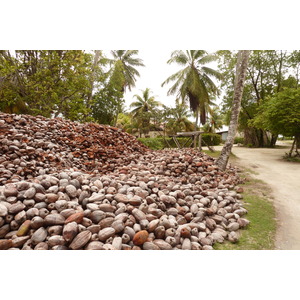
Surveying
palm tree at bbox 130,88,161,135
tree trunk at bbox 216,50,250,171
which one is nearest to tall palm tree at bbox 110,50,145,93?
palm tree at bbox 130,88,161,135

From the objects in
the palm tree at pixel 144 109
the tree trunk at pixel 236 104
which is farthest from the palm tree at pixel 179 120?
the tree trunk at pixel 236 104

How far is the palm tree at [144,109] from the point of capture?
18047 millimetres

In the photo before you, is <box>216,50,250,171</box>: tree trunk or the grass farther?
<box>216,50,250,171</box>: tree trunk

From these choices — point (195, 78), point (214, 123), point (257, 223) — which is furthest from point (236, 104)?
point (214, 123)

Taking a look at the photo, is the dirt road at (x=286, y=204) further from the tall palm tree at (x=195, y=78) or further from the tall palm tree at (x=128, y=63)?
the tall palm tree at (x=128, y=63)

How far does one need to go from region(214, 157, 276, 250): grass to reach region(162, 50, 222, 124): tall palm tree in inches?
411

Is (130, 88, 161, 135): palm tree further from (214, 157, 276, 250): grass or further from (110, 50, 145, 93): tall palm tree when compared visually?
(214, 157, 276, 250): grass

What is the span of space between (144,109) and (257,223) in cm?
1894

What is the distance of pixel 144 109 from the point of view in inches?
803

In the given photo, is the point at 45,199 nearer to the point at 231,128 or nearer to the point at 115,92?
the point at 231,128

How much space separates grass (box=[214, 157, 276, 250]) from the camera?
1.84 m

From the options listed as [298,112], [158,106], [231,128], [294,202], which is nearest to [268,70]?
[298,112]

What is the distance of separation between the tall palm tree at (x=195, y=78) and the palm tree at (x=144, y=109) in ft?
15.5

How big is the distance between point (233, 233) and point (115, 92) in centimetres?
892
